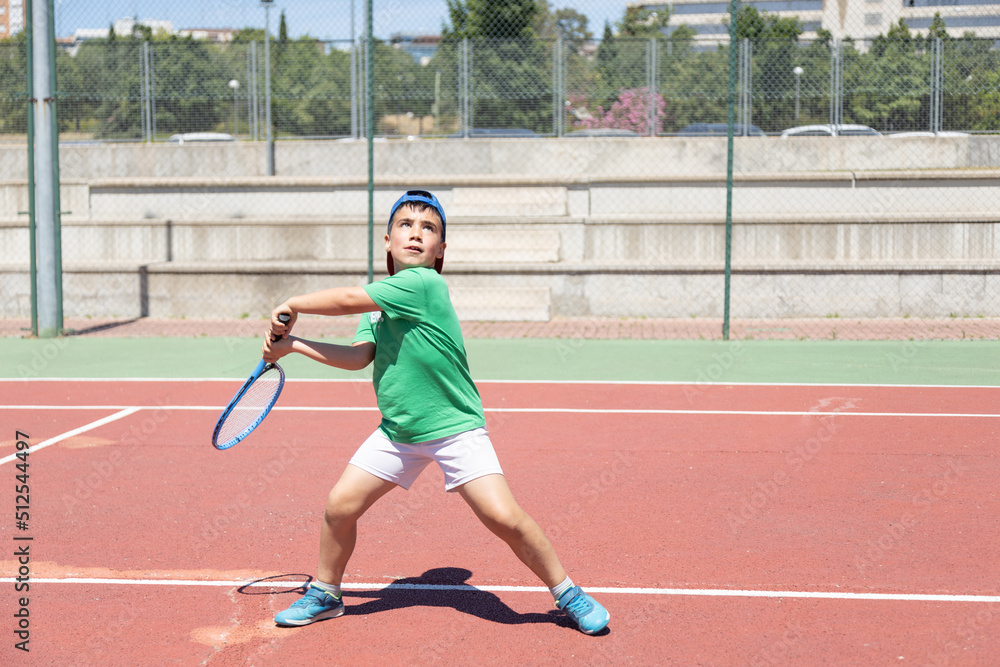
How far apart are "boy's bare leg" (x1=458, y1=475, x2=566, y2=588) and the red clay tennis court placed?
0.31 meters

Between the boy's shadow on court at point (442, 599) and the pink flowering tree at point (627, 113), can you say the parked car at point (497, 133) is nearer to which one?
the pink flowering tree at point (627, 113)

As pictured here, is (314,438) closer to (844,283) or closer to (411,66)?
(844,283)

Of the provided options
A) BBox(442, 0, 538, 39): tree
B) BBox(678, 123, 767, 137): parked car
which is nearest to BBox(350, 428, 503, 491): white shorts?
BBox(678, 123, 767, 137): parked car

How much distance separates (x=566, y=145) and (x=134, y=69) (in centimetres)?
805

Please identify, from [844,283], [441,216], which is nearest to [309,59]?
[844,283]

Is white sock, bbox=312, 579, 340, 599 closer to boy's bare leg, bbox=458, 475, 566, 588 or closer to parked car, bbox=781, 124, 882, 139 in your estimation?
boy's bare leg, bbox=458, 475, 566, 588

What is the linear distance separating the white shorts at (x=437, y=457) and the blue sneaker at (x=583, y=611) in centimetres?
57

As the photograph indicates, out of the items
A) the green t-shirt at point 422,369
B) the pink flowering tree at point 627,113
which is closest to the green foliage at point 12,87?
the pink flowering tree at point 627,113

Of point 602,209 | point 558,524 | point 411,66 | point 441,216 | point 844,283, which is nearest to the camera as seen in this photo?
point 441,216

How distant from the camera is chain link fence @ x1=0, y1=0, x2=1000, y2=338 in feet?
48.8

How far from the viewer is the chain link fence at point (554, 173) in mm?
14867

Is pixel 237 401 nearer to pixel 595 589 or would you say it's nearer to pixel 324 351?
pixel 324 351

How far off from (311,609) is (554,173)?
15729mm

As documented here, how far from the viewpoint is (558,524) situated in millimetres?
5793
